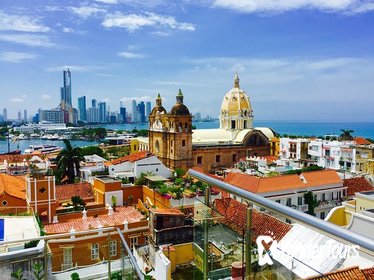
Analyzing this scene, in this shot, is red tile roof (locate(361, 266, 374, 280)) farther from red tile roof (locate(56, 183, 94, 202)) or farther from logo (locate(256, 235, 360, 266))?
red tile roof (locate(56, 183, 94, 202))

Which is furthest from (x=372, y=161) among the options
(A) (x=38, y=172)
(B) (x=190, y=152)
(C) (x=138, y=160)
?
(A) (x=38, y=172)

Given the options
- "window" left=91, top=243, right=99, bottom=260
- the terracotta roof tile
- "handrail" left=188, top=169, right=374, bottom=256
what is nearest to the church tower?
the terracotta roof tile

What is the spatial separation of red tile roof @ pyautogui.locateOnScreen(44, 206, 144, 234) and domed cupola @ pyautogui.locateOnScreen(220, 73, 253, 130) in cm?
2332

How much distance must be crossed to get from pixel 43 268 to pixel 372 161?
25645 millimetres

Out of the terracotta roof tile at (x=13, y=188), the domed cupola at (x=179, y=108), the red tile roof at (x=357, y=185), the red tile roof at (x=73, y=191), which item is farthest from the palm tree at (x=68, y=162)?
the red tile roof at (x=357, y=185)

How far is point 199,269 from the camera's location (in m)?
3.15

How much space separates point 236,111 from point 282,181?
19027 mm

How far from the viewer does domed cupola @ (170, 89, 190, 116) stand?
30.8 m

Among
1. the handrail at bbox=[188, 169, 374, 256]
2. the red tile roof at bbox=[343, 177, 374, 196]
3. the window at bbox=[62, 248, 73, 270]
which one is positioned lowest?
the red tile roof at bbox=[343, 177, 374, 196]

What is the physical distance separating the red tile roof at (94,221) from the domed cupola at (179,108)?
650 inches

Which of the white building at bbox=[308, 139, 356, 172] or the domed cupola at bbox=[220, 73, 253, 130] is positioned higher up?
the domed cupola at bbox=[220, 73, 253, 130]

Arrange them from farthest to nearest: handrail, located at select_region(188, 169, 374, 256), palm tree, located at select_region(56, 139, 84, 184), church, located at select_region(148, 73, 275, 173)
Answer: church, located at select_region(148, 73, 275, 173), palm tree, located at select_region(56, 139, 84, 184), handrail, located at select_region(188, 169, 374, 256)

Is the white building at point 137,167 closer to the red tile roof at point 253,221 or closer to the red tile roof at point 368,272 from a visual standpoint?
the red tile roof at point 368,272

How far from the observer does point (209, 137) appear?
118ft
